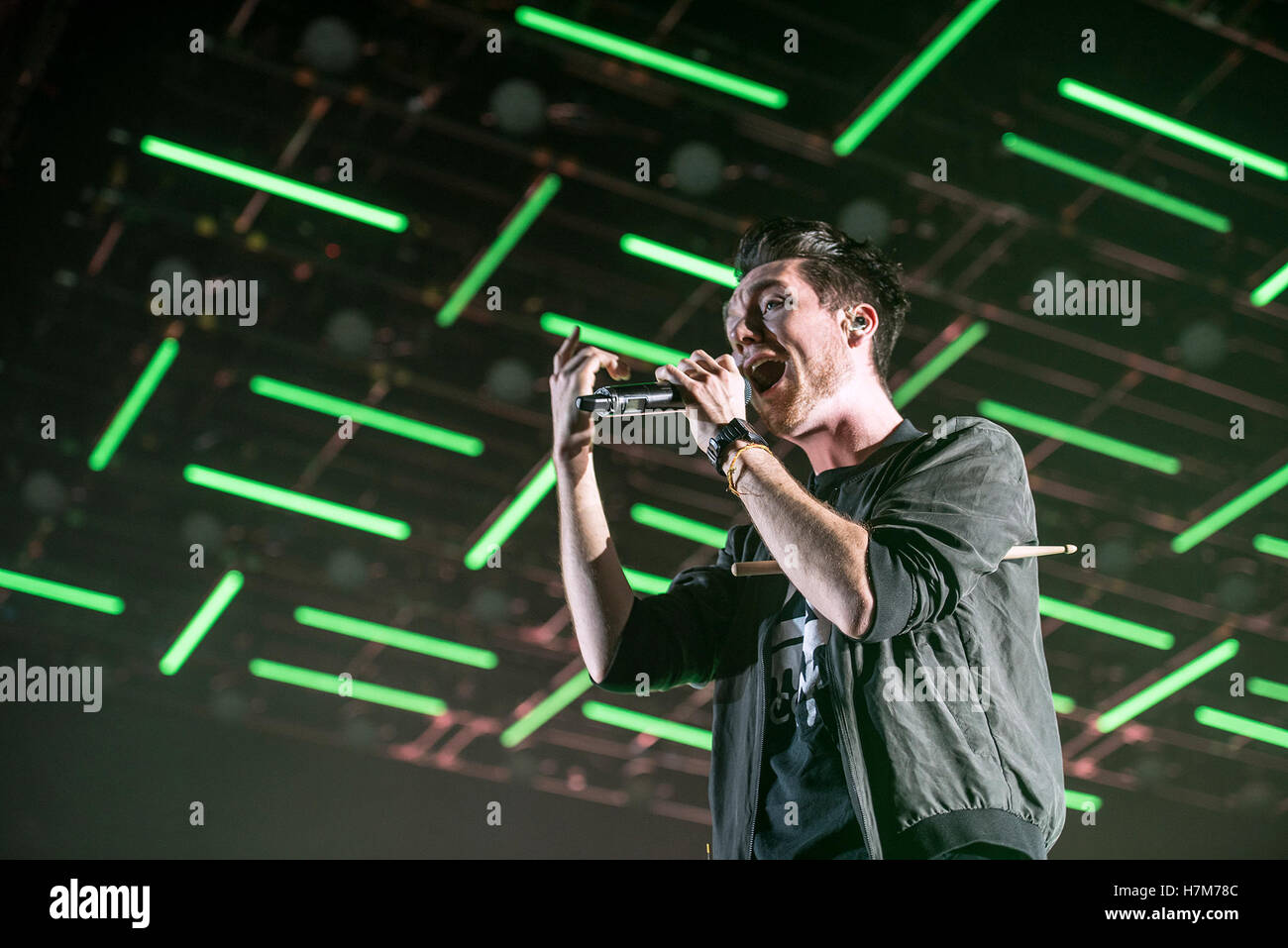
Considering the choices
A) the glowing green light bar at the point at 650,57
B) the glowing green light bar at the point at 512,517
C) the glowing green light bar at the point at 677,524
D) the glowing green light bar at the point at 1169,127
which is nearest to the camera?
the glowing green light bar at the point at 650,57

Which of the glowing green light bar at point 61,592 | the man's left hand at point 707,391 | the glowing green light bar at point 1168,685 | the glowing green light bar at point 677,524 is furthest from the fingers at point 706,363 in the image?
the glowing green light bar at point 1168,685

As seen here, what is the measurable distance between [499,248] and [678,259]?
0.51 metres

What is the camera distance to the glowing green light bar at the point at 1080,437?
Result: 4.14 meters

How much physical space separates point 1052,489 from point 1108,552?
0.40 metres

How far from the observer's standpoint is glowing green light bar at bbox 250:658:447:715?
16.2 feet

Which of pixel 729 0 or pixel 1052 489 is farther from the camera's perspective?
pixel 1052 489

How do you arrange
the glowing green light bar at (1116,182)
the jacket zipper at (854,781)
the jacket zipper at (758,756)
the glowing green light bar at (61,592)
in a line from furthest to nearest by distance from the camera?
the glowing green light bar at (61,592) < the glowing green light bar at (1116,182) < the jacket zipper at (758,756) < the jacket zipper at (854,781)

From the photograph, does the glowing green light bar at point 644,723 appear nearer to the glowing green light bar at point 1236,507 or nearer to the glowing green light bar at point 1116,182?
the glowing green light bar at point 1236,507

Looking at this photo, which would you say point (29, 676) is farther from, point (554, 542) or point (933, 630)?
point (933, 630)

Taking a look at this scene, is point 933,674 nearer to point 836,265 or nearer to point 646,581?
point 836,265

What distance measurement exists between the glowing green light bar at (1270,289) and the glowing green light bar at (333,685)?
10.4ft

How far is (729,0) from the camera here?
10.6 feet
